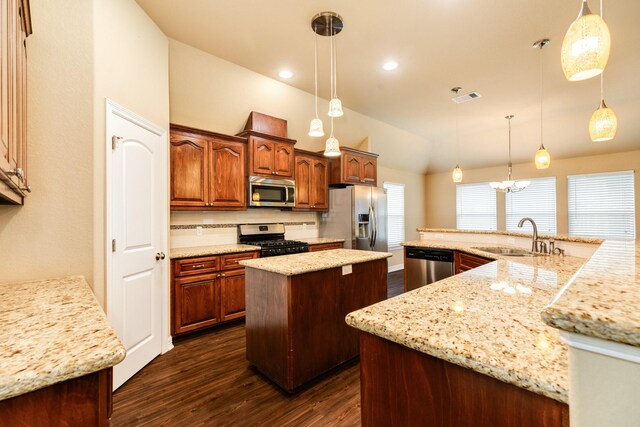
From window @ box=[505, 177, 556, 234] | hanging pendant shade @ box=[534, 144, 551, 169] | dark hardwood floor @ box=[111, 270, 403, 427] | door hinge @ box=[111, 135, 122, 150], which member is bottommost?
dark hardwood floor @ box=[111, 270, 403, 427]

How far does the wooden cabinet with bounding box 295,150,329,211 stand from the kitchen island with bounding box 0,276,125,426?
138 inches

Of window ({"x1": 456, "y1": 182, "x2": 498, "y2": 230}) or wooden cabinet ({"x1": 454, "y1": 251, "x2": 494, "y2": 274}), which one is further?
window ({"x1": 456, "y1": 182, "x2": 498, "y2": 230})

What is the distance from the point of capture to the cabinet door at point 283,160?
13.1 ft

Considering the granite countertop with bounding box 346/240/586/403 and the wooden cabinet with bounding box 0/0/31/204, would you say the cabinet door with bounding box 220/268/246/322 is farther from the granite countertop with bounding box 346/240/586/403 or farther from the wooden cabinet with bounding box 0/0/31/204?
the granite countertop with bounding box 346/240/586/403

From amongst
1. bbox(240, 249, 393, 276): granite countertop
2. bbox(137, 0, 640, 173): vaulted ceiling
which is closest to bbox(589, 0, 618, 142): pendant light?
bbox(137, 0, 640, 173): vaulted ceiling

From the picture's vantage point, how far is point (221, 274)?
10.5 feet

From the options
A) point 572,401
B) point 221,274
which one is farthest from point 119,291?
point 572,401

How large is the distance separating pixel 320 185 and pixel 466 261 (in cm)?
244

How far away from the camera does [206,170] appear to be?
3.37 m

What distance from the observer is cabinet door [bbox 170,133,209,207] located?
3135 mm

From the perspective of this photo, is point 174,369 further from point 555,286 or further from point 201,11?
point 201,11

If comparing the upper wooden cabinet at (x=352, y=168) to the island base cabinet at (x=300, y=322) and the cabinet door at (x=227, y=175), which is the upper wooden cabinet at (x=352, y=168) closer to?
the cabinet door at (x=227, y=175)

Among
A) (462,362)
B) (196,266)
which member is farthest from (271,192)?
(462,362)

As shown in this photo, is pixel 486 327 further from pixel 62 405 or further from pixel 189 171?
pixel 189 171
